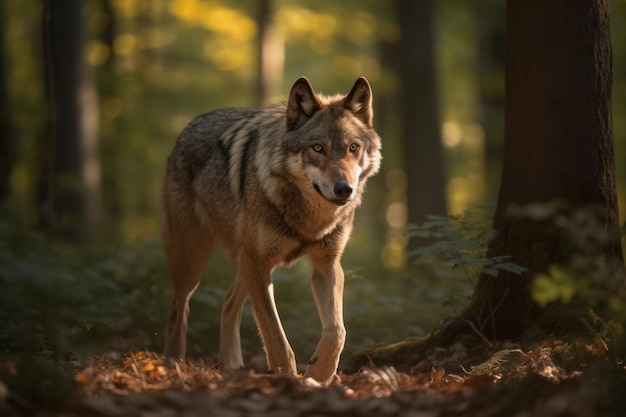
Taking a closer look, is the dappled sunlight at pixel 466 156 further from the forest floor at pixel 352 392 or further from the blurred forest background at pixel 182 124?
the forest floor at pixel 352 392

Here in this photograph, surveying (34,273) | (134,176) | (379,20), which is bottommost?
(134,176)

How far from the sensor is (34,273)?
5.36m

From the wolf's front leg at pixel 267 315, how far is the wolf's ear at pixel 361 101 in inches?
60.5

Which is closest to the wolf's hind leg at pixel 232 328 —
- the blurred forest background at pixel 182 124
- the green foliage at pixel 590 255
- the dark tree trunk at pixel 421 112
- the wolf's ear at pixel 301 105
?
the blurred forest background at pixel 182 124

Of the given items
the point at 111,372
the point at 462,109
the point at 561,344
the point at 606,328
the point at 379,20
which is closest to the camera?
the point at 111,372

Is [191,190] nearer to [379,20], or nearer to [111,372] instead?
[111,372]

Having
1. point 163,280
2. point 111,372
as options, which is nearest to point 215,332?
point 163,280

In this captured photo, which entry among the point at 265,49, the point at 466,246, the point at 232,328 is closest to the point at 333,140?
the point at 466,246

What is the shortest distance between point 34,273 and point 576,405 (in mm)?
3892

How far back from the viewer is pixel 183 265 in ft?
23.2

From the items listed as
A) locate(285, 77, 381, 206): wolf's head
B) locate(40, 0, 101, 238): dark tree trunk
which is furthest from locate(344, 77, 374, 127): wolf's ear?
locate(40, 0, 101, 238): dark tree trunk

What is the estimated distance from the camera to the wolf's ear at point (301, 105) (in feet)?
19.5

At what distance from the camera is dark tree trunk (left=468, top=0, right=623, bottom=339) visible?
5688 mm

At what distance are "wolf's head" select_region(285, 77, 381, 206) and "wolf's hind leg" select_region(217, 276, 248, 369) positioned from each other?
167cm
